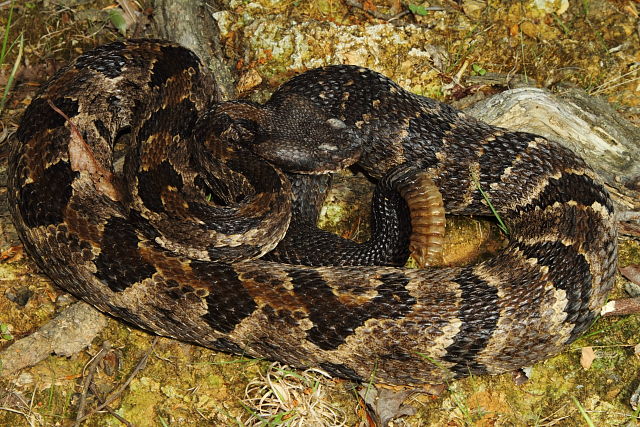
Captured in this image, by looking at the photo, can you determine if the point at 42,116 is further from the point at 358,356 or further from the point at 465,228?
the point at 465,228

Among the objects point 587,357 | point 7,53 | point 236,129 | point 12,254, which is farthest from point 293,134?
point 7,53

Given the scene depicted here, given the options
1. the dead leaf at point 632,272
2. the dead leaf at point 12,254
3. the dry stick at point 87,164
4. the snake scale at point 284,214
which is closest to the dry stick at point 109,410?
the snake scale at point 284,214

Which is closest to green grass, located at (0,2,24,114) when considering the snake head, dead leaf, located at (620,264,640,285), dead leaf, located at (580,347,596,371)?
the snake head

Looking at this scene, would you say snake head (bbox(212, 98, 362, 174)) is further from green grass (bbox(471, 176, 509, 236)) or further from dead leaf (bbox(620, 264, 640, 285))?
dead leaf (bbox(620, 264, 640, 285))

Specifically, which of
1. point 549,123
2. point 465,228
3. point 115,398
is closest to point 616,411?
point 465,228

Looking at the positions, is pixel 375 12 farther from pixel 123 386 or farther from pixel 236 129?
pixel 123 386

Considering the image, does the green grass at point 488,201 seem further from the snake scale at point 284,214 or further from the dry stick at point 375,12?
the dry stick at point 375,12
